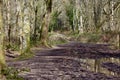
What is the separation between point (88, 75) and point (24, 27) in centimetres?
907

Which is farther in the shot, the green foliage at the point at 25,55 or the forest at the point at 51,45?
the green foliage at the point at 25,55

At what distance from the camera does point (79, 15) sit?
287 feet

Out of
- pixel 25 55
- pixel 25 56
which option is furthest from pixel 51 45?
pixel 25 56

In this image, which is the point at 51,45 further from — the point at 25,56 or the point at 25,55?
the point at 25,56

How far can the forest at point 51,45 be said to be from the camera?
16.1m

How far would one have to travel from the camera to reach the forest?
52.9ft

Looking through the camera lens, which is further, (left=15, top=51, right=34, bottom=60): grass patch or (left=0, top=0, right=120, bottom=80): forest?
(left=15, top=51, right=34, bottom=60): grass patch

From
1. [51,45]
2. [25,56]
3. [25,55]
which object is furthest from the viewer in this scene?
[51,45]

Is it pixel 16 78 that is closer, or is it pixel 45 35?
pixel 16 78

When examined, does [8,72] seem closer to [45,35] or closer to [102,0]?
[45,35]

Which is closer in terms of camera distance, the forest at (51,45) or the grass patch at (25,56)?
the forest at (51,45)

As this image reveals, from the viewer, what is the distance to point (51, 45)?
135 feet

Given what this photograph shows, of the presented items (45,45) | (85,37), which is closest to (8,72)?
(45,45)

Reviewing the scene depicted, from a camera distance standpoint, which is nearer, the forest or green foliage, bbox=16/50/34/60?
the forest
